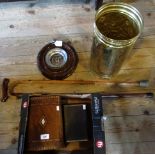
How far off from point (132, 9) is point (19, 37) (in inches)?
28.0

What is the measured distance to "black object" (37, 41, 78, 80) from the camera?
1.48m

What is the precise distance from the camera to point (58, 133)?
4.05 ft

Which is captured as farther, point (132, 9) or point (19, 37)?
point (19, 37)

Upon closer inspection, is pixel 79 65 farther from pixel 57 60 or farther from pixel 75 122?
pixel 75 122

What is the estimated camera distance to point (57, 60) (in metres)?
1.54

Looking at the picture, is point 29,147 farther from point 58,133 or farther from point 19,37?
point 19,37

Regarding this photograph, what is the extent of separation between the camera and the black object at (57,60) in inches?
58.4

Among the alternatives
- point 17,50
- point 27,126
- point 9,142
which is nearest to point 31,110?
point 27,126

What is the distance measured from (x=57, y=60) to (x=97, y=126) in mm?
520

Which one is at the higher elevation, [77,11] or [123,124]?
[77,11]

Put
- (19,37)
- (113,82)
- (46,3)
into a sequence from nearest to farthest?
(113,82) → (19,37) → (46,3)

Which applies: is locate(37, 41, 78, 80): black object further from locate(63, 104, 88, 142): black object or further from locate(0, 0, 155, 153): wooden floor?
locate(63, 104, 88, 142): black object

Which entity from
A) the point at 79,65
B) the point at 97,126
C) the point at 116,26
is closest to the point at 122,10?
the point at 116,26

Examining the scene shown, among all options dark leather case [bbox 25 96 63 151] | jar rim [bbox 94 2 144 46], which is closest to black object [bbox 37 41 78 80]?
dark leather case [bbox 25 96 63 151]
